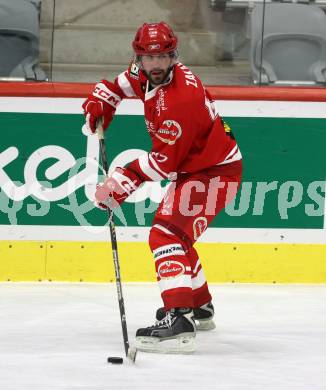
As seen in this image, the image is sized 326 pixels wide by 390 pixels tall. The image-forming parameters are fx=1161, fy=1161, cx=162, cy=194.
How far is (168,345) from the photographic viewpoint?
4.75 meters

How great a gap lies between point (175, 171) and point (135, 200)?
61.8 inches

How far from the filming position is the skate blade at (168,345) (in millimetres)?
4664

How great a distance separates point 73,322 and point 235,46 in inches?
81.9

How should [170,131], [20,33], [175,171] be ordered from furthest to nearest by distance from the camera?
[20,33]
[175,171]
[170,131]

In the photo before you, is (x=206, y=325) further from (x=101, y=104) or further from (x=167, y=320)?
(x=101, y=104)

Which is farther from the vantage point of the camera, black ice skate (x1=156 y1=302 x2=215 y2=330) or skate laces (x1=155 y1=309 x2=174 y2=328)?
black ice skate (x1=156 y1=302 x2=215 y2=330)

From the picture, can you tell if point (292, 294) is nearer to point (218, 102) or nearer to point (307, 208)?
point (307, 208)

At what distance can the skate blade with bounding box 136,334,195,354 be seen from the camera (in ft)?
15.3

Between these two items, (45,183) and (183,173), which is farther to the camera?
(45,183)

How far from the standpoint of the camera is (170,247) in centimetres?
473

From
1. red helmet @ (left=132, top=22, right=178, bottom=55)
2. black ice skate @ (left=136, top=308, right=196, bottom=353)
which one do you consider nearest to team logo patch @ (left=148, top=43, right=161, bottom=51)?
red helmet @ (left=132, top=22, right=178, bottom=55)

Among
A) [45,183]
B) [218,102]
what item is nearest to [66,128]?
[45,183]

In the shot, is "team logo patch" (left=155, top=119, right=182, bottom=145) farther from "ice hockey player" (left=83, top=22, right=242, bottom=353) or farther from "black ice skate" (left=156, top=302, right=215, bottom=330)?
"black ice skate" (left=156, top=302, right=215, bottom=330)

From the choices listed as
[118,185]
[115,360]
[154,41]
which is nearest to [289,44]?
[154,41]
